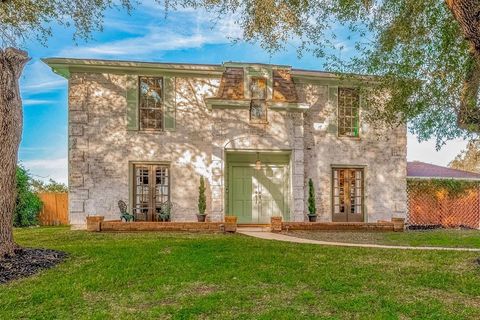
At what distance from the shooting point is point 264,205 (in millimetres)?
14789

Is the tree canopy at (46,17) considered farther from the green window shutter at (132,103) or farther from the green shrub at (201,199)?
the green shrub at (201,199)

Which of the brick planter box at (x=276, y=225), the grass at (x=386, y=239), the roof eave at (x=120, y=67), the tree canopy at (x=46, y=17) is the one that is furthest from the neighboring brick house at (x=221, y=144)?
the tree canopy at (x=46, y=17)

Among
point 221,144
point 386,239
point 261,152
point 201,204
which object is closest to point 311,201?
point 261,152

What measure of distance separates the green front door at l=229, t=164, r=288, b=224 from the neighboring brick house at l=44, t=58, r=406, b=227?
0.04m

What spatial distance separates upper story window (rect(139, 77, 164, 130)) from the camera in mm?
14023

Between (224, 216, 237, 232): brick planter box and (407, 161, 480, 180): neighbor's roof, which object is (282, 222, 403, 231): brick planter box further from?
(407, 161, 480, 180): neighbor's roof

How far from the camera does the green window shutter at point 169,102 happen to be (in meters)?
14.0

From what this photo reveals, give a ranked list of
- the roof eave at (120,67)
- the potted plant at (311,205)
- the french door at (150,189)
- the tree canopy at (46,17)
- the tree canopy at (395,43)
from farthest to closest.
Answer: the french door at (150,189) < the potted plant at (311,205) < the roof eave at (120,67) < the tree canopy at (46,17) < the tree canopy at (395,43)

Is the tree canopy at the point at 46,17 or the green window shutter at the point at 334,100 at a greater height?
the tree canopy at the point at 46,17

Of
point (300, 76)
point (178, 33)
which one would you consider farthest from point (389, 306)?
point (300, 76)

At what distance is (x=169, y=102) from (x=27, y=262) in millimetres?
8429

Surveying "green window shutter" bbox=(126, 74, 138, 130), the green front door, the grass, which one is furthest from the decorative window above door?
the grass

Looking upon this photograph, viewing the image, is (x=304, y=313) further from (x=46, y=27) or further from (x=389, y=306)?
(x=46, y=27)

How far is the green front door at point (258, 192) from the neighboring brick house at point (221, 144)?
0.13 ft
